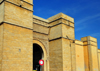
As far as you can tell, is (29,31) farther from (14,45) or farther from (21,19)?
(14,45)

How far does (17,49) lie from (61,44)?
497 cm

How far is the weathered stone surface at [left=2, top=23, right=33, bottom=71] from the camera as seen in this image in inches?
344

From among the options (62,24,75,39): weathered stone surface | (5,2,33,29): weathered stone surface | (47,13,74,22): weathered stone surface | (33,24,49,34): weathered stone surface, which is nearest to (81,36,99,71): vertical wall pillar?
(62,24,75,39): weathered stone surface

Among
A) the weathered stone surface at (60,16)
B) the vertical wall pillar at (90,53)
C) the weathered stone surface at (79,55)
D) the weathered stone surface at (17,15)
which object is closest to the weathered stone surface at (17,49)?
the weathered stone surface at (17,15)

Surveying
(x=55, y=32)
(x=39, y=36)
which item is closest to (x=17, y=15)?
(x=39, y=36)

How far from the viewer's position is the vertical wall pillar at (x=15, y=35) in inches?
345

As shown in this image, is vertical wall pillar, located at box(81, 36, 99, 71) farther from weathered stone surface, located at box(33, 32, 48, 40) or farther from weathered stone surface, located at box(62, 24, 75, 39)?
weathered stone surface, located at box(33, 32, 48, 40)

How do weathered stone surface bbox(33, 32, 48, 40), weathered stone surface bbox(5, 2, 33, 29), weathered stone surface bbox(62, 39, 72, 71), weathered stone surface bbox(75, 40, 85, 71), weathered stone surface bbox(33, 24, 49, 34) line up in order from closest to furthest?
weathered stone surface bbox(5, 2, 33, 29) < weathered stone surface bbox(62, 39, 72, 71) < weathered stone surface bbox(33, 32, 48, 40) < weathered stone surface bbox(33, 24, 49, 34) < weathered stone surface bbox(75, 40, 85, 71)

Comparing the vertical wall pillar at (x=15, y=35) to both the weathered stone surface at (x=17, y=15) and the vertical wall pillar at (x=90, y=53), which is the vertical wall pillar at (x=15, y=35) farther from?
the vertical wall pillar at (x=90, y=53)

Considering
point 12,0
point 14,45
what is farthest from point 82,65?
point 12,0

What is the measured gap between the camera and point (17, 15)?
9.94 m

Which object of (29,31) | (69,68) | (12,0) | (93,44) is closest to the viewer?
(12,0)

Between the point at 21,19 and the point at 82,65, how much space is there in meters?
10.7

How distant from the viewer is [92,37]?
17984 mm
